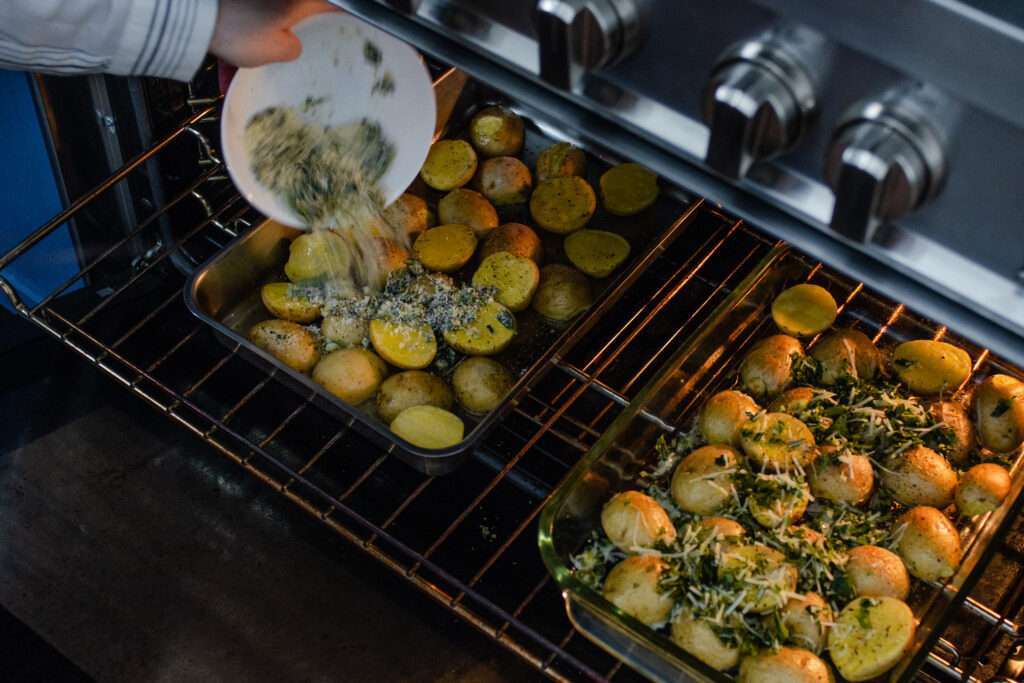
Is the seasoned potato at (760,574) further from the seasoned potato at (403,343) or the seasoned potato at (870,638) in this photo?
the seasoned potato at (403,343)

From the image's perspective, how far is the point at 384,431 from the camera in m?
1.32

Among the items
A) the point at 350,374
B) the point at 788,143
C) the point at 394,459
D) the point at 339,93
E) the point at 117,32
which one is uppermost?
A: the point at 788,143

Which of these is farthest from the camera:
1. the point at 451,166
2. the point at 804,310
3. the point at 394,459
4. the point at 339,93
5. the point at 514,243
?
the point at 451,166

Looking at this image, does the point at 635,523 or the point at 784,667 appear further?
the point at 635,523

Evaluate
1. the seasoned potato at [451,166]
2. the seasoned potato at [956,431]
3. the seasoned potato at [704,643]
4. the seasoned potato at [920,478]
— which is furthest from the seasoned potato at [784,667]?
the seasoned potato at [451,166]

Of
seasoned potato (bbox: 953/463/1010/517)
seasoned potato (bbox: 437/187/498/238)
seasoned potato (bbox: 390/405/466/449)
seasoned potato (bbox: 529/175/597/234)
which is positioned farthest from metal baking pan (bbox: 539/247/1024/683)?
seasoned potato (bbox: 437/187/498/238)

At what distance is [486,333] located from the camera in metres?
1.52

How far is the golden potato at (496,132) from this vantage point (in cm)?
172

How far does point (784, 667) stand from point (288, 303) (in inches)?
35.9

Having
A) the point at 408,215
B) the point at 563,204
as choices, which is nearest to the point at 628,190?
the point at 563,204

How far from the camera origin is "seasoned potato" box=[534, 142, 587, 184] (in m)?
1.69

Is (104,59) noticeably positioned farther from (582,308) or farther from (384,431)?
(582,308)

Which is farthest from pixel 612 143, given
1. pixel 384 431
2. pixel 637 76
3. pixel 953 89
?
pixel 384 431

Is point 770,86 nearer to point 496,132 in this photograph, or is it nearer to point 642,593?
point 642,593
